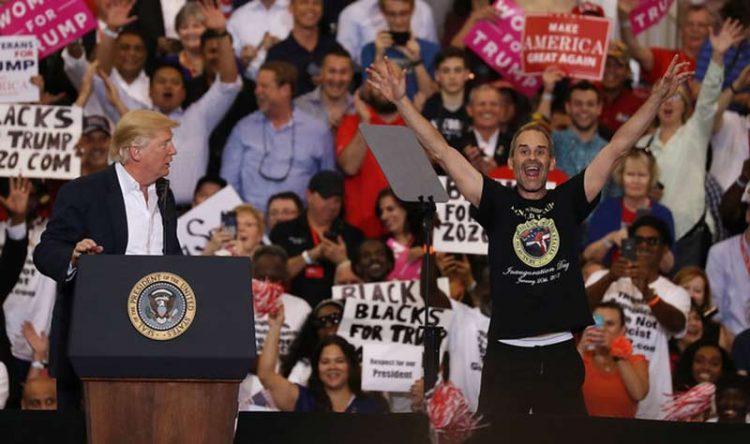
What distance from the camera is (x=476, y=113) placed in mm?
9617

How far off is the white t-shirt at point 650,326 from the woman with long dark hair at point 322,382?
4.58 feet

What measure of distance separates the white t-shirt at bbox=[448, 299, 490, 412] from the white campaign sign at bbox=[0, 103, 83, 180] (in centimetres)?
246

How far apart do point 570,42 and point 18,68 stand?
3.36 meters

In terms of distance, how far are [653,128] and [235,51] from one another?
2713 millimetres

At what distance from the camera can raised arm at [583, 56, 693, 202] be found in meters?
6.35

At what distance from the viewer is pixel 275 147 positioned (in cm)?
970

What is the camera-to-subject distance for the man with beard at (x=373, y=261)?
8.99 meters

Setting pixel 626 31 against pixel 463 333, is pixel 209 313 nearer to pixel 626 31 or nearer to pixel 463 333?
pixel 463 333

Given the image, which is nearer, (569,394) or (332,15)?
(569,394)

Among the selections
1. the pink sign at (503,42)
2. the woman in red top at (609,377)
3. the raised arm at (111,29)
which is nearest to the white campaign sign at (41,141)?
the raised arm at (111,29)

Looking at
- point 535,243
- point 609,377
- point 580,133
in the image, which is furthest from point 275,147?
point 535,243

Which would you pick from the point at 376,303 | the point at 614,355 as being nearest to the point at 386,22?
the point at 376,303

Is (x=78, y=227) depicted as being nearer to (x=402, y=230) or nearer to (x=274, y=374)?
(x=274, y=374)

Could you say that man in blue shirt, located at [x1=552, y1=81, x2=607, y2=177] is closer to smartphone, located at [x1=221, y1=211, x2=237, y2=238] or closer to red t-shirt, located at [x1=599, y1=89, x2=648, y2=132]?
red t-shirt, located at [x1=599, y1=89, x2=648, y2=132]
